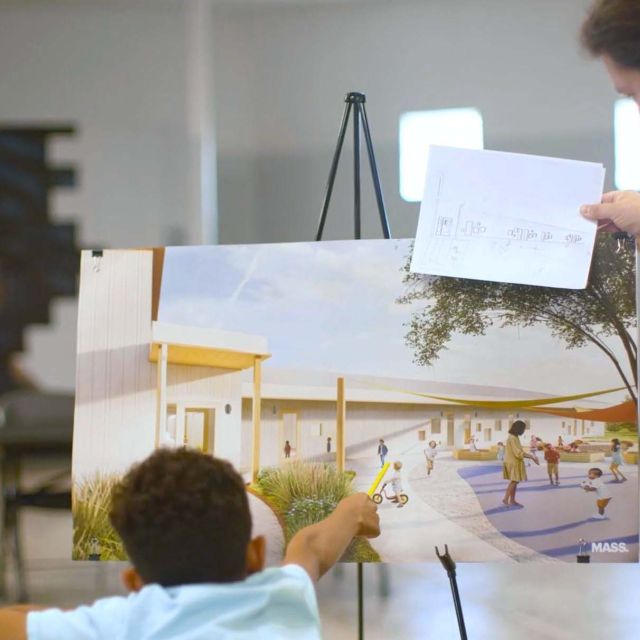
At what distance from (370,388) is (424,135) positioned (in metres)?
1.76

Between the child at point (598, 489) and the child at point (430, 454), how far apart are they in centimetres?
30

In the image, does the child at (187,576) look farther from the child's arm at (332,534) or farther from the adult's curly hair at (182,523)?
the child's arm at (332,534)

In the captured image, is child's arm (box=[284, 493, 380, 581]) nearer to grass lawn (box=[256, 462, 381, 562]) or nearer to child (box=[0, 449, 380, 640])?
grass lawn (box=[256, 462, 381, 562])

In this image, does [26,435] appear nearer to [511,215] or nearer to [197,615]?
[511,215]

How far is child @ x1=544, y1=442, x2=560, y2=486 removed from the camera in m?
1.70

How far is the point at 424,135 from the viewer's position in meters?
3.28

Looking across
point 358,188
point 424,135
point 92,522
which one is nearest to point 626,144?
point 424,135

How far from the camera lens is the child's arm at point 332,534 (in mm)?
1355

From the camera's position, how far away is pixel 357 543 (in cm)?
173

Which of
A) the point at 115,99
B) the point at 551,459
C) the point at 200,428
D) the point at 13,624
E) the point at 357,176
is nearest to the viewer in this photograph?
the point at 13,624

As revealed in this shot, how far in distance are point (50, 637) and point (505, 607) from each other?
2.40m

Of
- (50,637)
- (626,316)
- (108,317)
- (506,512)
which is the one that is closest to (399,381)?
(506,512)

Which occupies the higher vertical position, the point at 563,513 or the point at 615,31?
the point at 615,31

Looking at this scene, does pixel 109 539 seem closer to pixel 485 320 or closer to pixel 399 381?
pixel 399 381
